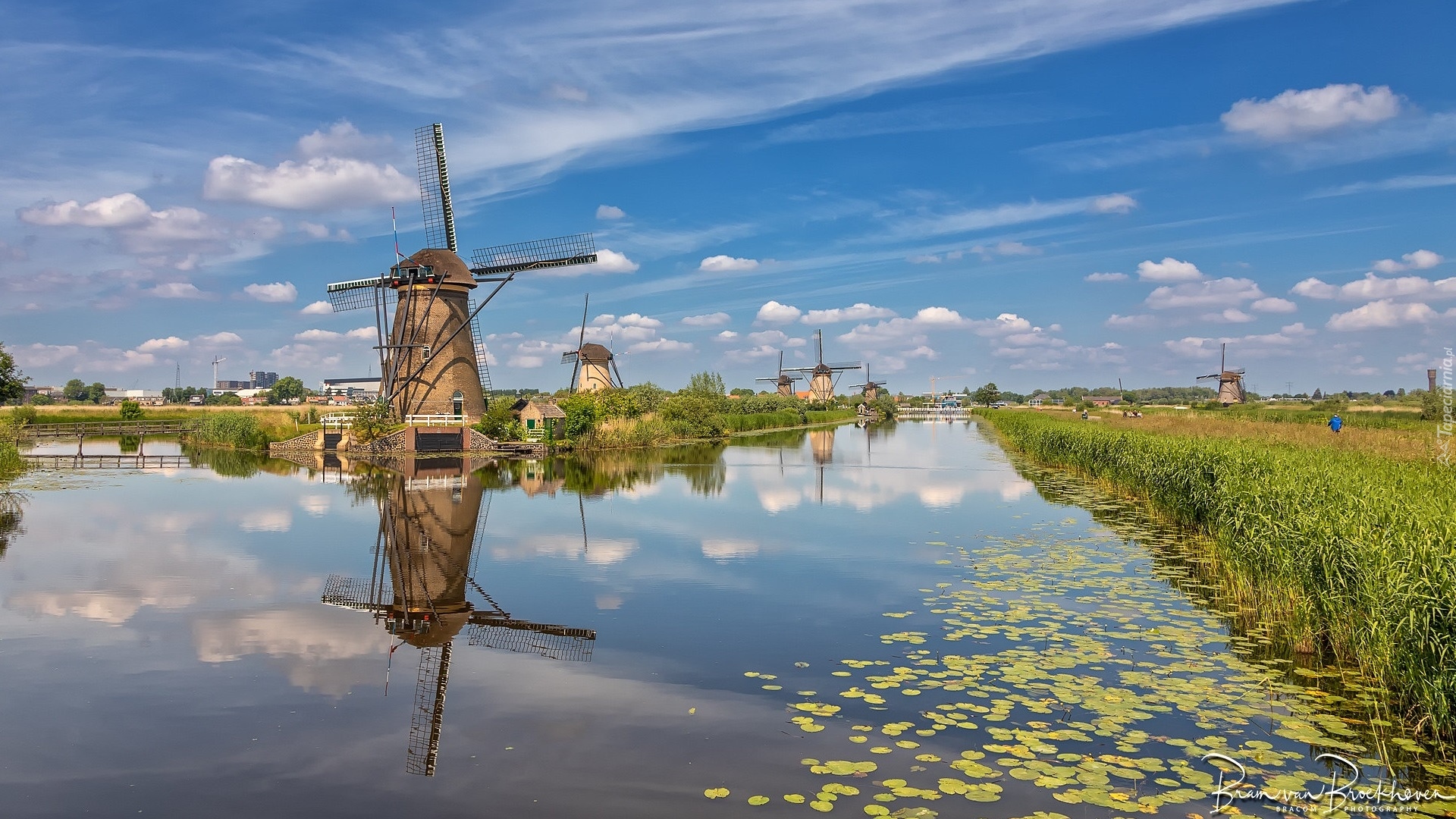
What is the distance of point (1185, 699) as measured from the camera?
719 centimetres

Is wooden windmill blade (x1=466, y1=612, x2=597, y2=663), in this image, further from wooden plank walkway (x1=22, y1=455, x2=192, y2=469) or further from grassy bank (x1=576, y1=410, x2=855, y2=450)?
grassy bank (x1=576, y1=410, x2=855, y2=450)

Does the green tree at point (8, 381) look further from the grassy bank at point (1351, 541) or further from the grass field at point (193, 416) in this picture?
the grassy bank at point (1351, 541)

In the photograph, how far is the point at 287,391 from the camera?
11538 centimetres

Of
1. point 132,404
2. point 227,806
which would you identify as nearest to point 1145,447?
point 227,806

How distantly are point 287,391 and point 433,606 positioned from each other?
117742 mm

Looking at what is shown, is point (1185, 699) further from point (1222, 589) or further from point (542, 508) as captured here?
Answer: point (542, 508)

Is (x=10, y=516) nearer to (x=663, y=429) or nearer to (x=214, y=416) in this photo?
(x=663, y=429)

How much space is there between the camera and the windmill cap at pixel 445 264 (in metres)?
39.8

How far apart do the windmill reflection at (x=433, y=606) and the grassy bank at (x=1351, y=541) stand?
268 inches

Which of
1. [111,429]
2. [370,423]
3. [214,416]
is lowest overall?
[111,429]

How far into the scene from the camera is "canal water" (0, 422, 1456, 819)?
570 cm

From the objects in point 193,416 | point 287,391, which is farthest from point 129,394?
point 193,416

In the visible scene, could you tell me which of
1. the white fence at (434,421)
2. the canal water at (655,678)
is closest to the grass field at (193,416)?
the white fence at (434,421)

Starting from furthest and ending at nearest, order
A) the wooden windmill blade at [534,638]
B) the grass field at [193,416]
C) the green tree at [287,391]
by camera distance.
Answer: the green tree at [287,391] < the grass field at [193,416] < the wooden windmill blade at [534,638]
